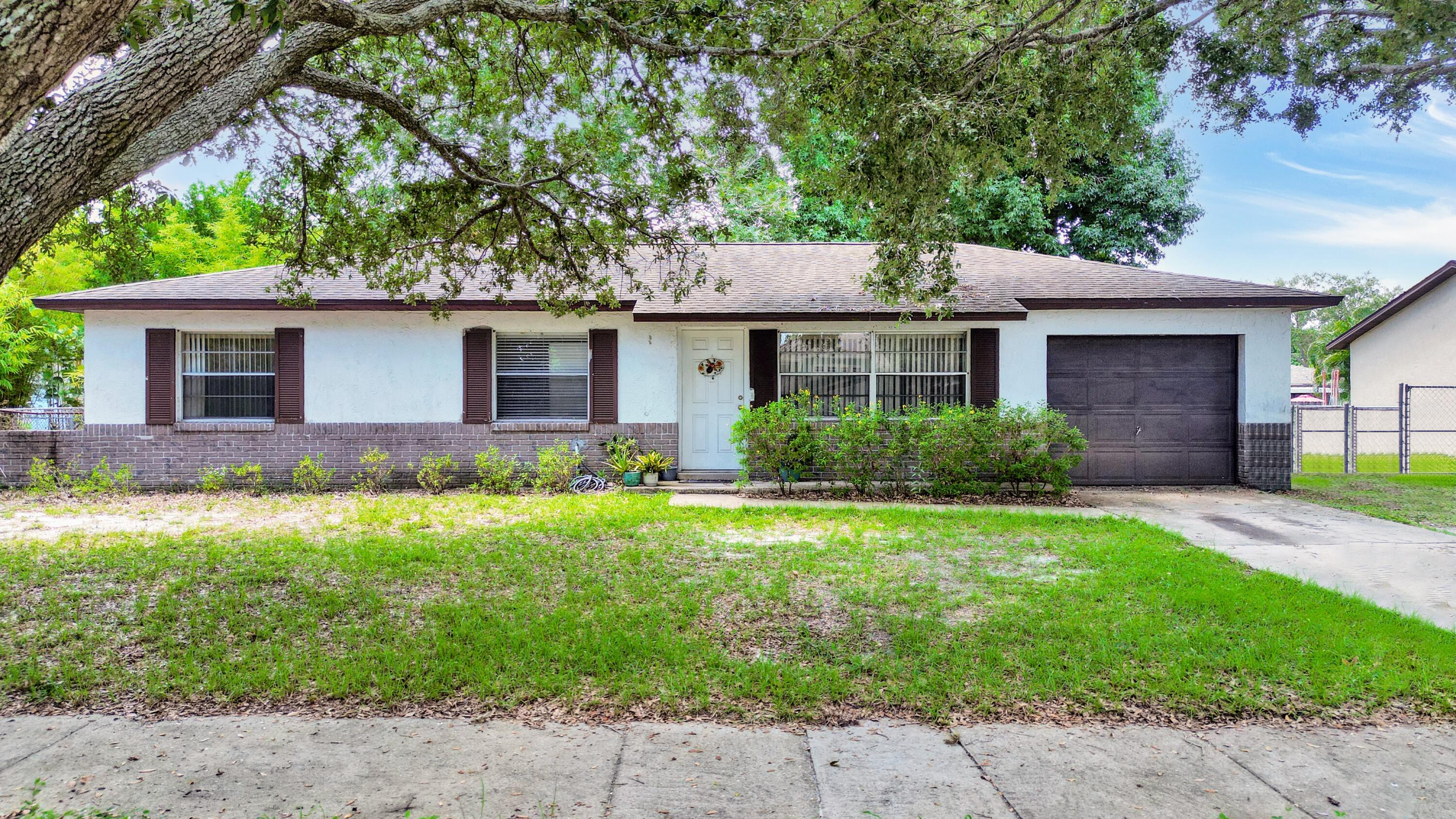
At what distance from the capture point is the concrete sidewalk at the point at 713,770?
2.79 meters

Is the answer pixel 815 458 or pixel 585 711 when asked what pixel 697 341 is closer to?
pixel 815 458

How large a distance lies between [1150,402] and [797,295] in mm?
5459

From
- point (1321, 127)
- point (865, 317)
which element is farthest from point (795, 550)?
point (1321, 127)

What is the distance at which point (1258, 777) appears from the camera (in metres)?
3.03

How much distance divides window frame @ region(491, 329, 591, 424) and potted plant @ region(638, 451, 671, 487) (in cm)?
114

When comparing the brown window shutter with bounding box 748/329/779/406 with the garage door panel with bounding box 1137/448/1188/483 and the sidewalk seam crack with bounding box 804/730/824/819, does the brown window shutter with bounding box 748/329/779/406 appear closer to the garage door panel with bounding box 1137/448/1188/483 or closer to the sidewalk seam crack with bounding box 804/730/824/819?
the garage door panel with bounding box 1137/448/1188/483

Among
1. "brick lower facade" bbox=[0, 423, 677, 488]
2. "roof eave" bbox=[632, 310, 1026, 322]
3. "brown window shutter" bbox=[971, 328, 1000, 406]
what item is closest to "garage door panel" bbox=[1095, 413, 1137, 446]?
"brown window shutter" bbox=[971, 328, 1000, 406]

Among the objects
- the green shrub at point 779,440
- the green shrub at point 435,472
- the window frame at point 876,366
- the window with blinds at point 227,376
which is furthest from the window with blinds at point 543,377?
the window with blinds at point 227,376

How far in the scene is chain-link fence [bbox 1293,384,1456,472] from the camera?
14.2 metres

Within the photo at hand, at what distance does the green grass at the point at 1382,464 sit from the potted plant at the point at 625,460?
1274cm

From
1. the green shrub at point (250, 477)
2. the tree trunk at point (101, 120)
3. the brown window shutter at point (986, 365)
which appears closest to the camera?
the tree trunk at point (101, 120)

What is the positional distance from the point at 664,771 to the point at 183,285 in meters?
12.1

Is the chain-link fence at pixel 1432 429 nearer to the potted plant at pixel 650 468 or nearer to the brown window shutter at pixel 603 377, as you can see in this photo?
the potted plant at pixel 650 468

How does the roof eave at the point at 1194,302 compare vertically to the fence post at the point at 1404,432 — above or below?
above
